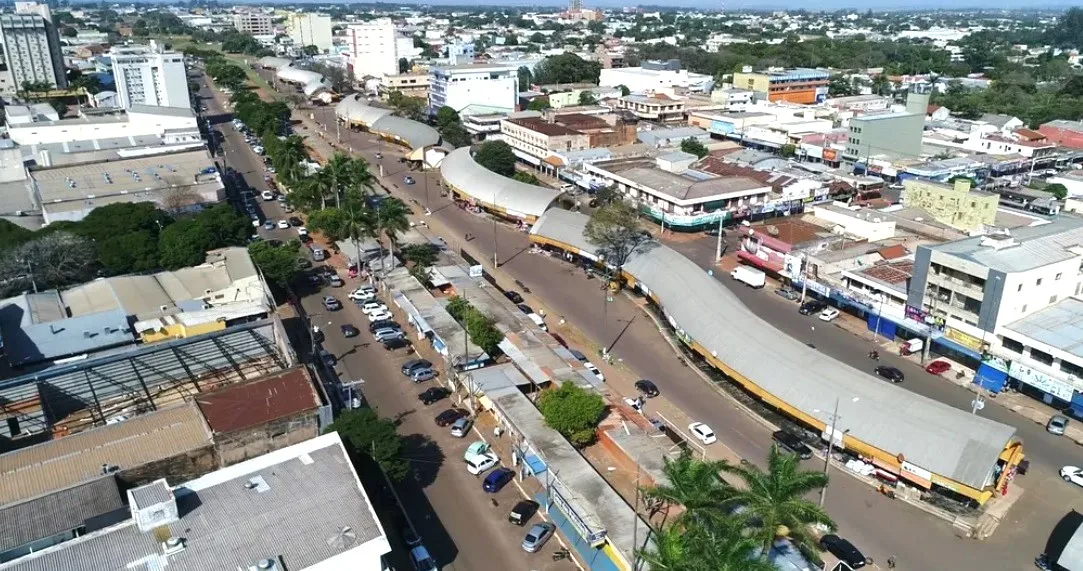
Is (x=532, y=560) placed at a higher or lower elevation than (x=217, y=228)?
lower

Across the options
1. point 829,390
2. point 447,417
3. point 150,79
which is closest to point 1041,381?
point 829,390

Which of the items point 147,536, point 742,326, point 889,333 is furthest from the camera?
point 889,333

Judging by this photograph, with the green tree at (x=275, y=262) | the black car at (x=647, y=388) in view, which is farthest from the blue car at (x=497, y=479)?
the green tree at (x=275, y=262)

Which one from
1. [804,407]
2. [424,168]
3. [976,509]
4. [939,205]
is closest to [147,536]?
[804,407]

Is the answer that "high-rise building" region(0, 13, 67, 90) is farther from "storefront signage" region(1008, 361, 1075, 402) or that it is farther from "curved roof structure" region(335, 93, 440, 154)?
"storefront signage" region(1008, 361, 1075, 402)

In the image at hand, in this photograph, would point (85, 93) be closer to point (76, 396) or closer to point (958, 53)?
point (76, 396)

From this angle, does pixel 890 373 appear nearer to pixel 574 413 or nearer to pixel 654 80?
pixel 574 413

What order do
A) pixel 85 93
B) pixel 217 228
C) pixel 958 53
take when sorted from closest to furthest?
pixel 217 228, pixel 85 93, pixel 958 53
